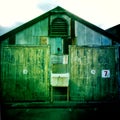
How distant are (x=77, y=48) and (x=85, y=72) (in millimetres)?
1358

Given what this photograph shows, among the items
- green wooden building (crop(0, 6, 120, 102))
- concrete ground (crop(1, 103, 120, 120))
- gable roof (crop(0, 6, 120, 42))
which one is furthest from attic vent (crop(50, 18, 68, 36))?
concrete ground (crop(1, 103, 120, 120))

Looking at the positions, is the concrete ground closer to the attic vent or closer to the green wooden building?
the green wooden building

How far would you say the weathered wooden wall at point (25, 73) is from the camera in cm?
1394

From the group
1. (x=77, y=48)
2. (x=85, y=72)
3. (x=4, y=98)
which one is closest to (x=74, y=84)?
(x=85, y=72)

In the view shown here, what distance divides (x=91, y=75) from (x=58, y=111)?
2.62 metres

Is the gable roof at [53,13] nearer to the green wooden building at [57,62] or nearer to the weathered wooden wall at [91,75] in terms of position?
the green wooden building at [57,62]

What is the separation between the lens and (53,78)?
549 inches

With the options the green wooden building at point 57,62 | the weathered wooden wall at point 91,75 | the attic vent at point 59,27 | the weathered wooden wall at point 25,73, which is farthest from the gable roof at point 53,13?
the weathered wooden wall at point 91,75

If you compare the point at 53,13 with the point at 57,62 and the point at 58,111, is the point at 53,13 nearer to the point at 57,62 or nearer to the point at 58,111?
the point at 57,62

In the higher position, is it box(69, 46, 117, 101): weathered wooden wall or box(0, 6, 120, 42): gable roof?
box(0, 6, 120, 42): gable roof

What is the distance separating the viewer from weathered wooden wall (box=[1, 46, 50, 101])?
13938 mm

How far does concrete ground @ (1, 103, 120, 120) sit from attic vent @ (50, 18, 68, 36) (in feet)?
12.3

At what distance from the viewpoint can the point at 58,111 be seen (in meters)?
13.4

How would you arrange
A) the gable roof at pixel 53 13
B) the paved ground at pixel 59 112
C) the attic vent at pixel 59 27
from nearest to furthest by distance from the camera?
1. the paved ground at pixel 59 112
2. the gable roof at pixel 53 13
3. the attic vent at pixel 59 27
